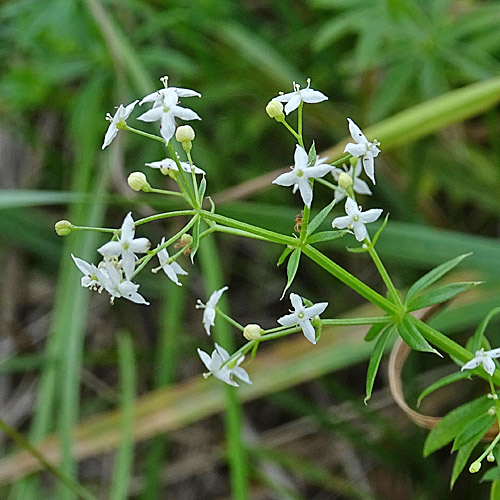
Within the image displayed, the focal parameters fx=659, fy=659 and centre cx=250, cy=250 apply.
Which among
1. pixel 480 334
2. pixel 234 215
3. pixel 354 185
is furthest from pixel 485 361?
pixel 234 215

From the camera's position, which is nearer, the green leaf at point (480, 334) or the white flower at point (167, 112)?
the white flower at point (167, 112)

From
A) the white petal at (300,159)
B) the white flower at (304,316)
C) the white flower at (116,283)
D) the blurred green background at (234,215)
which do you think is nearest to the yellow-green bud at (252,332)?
the white flower at (304,316)

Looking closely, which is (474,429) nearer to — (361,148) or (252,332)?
(252,332)

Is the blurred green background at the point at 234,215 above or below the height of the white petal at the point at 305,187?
above

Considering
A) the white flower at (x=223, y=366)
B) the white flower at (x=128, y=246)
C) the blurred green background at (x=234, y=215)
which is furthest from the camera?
the blurred green background at (x=234, y=215)

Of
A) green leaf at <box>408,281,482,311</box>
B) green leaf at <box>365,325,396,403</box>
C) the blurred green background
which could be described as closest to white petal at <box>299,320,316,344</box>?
green leaf at <box>365,325,396,403</box>

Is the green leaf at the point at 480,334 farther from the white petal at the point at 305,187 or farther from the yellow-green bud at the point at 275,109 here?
the yellow-green bud at the point at 275,109
